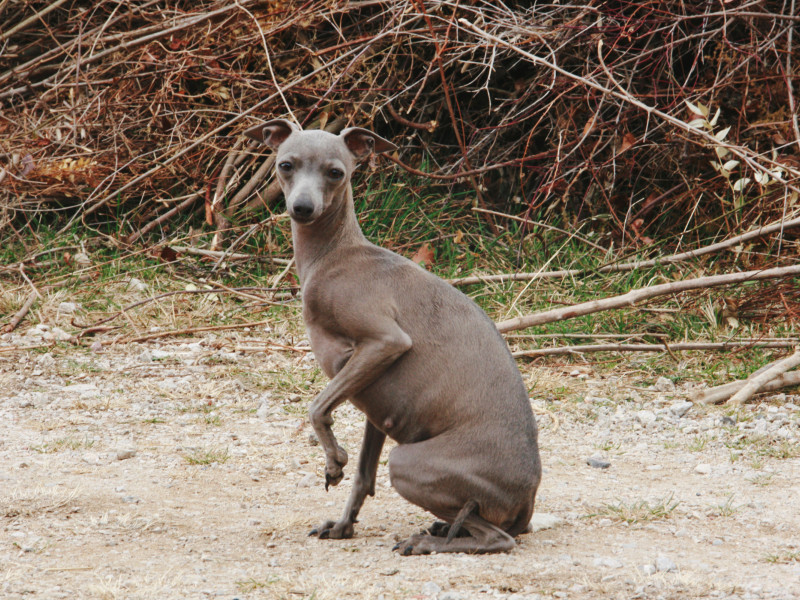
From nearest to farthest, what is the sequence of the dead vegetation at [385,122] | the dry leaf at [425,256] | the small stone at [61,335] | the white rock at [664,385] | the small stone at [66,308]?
the white rock at [664,385] → the small stone at [61,335] → the small stone at [66,308] → the dead vegetation at [385,122] → the dry leaf at [425,256]

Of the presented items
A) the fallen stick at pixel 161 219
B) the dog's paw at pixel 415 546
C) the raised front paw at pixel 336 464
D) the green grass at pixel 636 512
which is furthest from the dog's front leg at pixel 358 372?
the fallen stick at pixel 161 219

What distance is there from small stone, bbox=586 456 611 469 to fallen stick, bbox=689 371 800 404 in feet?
3.34

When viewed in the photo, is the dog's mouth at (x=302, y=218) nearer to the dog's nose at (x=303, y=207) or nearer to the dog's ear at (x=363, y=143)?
the dog's nose at (x=303, y=207)

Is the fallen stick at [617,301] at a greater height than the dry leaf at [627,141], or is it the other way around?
the dry leaf at [627,141]

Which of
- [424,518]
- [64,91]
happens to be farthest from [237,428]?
[64,91]

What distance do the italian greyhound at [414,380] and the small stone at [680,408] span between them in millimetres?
1908

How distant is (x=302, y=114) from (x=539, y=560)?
16.7 ft

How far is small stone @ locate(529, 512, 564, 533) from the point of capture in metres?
3.39

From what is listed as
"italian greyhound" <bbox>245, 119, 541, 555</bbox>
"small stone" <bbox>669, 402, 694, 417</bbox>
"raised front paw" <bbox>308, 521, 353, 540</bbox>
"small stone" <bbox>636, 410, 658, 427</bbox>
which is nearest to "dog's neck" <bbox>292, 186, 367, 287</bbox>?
"italian greyhound" <bbox>245, 119, 541, 555</bbox>

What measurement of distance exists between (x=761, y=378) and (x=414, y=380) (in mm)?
2565

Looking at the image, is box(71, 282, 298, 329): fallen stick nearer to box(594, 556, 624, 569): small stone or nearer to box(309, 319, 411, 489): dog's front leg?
box(309, 319, 411, 489): dog's front leg

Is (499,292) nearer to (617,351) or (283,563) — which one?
(617,351)

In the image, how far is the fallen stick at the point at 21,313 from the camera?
622 cm

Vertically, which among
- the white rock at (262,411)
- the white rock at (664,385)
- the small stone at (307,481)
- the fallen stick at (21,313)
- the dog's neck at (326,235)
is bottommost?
the fallen stick at (21,313)
